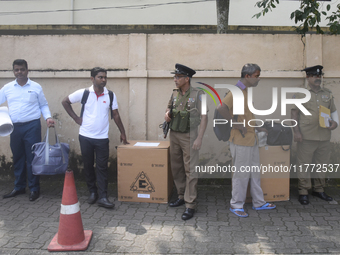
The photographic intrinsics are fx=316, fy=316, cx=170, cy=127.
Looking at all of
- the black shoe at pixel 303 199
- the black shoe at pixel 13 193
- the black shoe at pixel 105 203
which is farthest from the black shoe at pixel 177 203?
the black shoe at pixel 13 193

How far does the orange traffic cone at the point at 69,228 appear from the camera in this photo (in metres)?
3.19

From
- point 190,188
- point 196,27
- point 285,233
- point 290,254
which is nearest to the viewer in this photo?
point 290,254

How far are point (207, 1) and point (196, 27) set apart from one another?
3073 mm

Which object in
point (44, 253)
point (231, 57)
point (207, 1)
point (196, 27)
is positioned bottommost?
point (44, 253)

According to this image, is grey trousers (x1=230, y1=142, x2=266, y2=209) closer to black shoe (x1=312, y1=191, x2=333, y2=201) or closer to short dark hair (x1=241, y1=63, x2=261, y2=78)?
short dark hair (x1=241, y1=63, x2=261, y2=78)

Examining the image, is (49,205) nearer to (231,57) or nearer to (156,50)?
(156,50)

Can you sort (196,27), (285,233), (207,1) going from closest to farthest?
1. (285,233)
2. (196,27)
3. (207,1)

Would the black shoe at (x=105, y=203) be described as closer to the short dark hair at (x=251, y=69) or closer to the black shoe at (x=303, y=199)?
the short dark hair at (x=251, y=69)

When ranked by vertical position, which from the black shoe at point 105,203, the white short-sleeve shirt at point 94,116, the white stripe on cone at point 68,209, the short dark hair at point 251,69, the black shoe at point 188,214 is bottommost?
the black shoe at point 188,214

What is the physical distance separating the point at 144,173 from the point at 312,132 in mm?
2428

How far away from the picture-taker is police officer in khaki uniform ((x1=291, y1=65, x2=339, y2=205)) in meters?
4.42

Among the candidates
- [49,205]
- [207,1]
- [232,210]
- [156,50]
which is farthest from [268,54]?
[207,1]

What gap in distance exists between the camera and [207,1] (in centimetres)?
1059

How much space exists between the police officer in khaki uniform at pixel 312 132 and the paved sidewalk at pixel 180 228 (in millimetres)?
360
